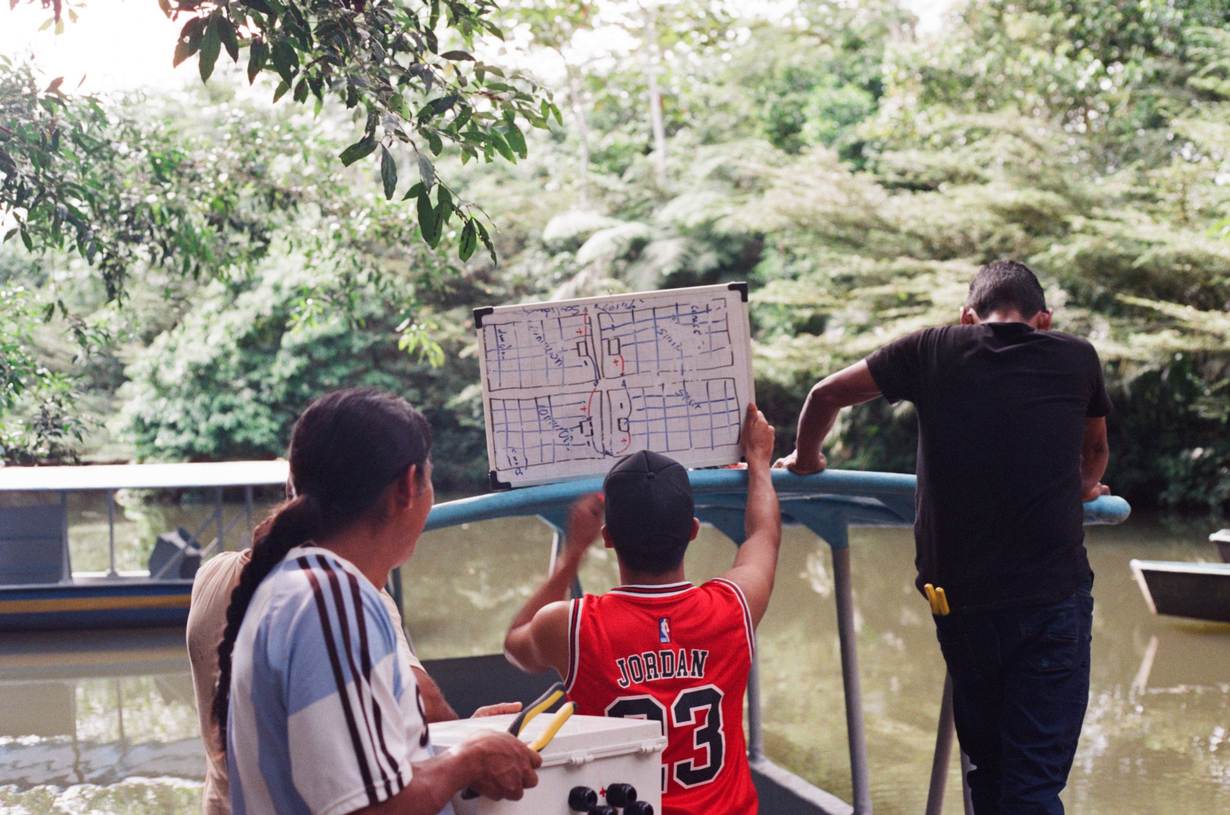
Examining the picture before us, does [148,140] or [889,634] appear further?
[889,634]

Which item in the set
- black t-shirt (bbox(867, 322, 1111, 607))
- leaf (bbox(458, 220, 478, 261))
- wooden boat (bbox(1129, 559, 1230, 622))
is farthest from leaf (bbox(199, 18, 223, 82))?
wooden boat (bbox(1129, 559, 1230, 622))

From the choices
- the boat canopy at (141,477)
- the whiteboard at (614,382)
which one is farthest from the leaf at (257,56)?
the boat canopy at (141,477)

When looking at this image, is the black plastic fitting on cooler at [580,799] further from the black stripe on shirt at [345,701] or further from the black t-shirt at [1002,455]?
the black t-shirt at [1002,455]

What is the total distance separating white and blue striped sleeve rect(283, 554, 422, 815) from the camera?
5.32 feet

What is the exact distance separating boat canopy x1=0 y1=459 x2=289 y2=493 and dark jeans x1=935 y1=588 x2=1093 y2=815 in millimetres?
9701

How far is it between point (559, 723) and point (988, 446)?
1.52 m

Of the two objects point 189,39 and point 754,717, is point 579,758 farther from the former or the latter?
point 754,717

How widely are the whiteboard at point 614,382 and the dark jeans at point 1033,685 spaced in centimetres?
75

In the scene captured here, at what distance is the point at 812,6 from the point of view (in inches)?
1100

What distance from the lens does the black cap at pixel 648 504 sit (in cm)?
245

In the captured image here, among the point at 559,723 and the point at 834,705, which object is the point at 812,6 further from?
the point at 559,723

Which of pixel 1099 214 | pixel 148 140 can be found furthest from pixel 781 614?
pixel 1099 214

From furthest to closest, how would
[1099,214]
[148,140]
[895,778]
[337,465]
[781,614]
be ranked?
1. [1099,214]
2. [781,614]
3. [148,140]
4. [895,778]
5. [337,465]

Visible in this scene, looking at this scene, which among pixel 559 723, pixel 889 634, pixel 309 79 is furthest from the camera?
pixel 889 634
